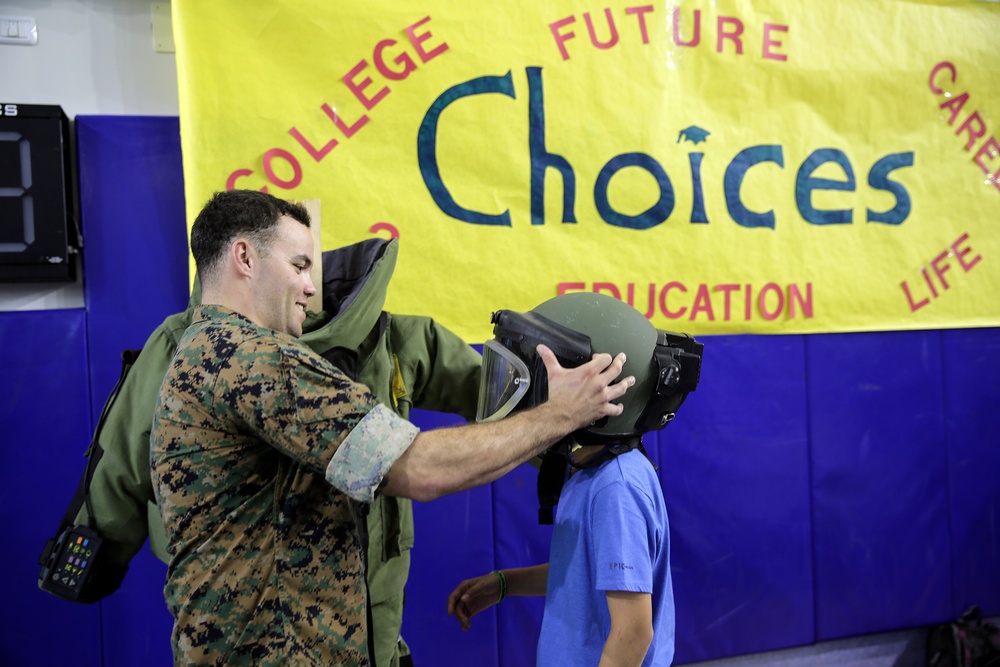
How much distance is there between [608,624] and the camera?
50.2 inches

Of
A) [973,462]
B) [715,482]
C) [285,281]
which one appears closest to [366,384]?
[285,281]

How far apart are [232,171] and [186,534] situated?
4.14ft

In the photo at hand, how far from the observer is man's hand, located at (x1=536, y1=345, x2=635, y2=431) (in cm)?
124

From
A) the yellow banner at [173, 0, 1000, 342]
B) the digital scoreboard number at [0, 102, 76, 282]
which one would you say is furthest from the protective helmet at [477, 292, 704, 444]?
the digital scoreboard number at [0, 102, 76, 282]

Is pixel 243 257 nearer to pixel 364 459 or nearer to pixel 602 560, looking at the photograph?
pixel 364 459

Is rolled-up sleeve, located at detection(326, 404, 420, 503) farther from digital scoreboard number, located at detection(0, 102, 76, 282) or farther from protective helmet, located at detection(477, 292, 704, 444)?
digital scoreboard number, located at detection(0, 102, 76, 282)

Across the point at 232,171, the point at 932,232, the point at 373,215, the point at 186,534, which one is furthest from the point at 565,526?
the point at 932,232

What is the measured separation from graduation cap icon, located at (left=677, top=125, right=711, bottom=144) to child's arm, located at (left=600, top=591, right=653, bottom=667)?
185 cm

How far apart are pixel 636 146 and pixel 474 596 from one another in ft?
Answer: 5.39

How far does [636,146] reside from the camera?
259cm

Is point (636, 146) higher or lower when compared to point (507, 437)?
higher

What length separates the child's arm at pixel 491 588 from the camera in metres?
1.59

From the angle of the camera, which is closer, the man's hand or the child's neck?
the man's hand

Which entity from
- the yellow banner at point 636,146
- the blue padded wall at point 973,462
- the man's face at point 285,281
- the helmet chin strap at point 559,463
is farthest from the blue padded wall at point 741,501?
the man's face at point 285,281
